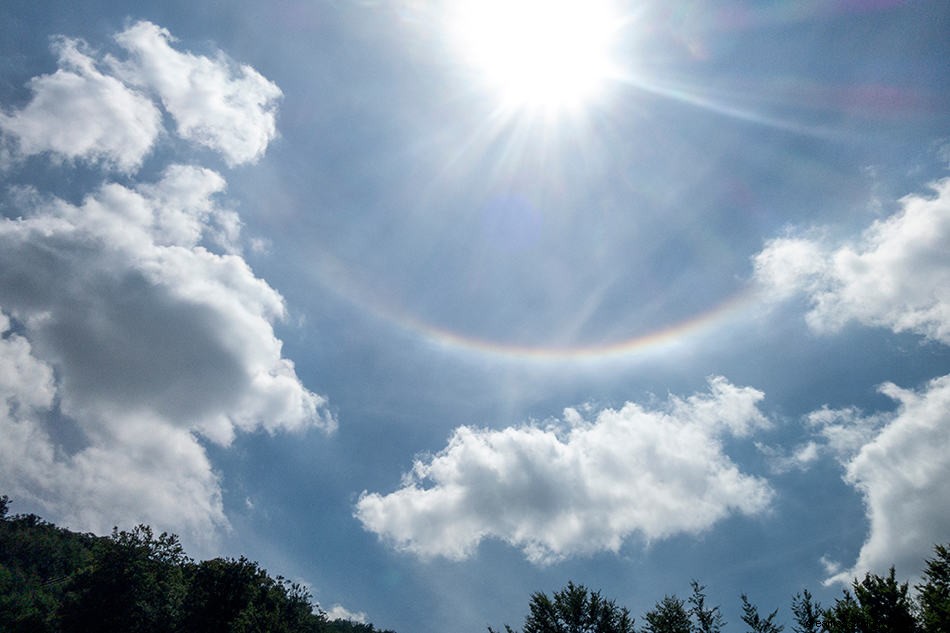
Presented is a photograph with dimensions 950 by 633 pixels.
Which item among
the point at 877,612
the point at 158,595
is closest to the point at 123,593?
the point at 158,595

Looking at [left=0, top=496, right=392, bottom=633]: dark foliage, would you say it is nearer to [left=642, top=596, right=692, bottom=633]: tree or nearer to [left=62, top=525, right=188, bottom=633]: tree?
[left=62, top=525, right=188, bottom=633]: tree

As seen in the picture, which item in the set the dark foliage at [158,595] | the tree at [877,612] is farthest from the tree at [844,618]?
the dark foliage at [158,595]

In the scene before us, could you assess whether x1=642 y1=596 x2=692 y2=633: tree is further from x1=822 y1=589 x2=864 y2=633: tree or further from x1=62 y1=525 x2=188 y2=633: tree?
x1=62 y1=525 x2=188 y2=633: tree

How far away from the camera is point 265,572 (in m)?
64.6

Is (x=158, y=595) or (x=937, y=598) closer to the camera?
(x=937, y=598)

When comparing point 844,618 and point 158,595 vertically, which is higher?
point 844,618

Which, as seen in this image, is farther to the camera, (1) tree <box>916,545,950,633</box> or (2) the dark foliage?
(2) the dark foliage

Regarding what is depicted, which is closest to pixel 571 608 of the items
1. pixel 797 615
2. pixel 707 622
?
pixel 707 622

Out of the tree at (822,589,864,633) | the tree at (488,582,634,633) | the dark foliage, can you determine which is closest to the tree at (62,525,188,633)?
the dark foliage

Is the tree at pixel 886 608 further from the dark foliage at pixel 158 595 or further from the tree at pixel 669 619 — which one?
the dark foliage at pixel 158 595

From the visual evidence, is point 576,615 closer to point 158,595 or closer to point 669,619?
point 669,619

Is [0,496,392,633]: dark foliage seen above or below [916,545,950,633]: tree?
below

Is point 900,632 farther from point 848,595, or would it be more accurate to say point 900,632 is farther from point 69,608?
point 69,608

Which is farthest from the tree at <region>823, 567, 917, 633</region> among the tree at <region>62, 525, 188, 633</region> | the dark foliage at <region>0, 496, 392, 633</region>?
the tree at <region>62, 525, 188, 633</region>
